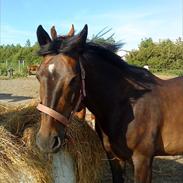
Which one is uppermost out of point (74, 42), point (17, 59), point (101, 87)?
point (17, 59)

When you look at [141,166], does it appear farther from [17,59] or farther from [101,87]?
[17,59]

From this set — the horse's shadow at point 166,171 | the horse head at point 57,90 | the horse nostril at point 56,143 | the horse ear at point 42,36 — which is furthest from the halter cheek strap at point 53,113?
the horse's shadow at point 166,171

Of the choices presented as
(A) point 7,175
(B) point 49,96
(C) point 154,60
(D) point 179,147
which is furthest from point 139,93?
(C) point 154,60

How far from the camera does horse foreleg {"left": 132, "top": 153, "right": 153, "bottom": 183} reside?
10.1 feet

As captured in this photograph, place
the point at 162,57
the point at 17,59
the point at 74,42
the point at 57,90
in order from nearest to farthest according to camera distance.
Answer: the point at 57,90 → the point at 74,42 → the point at 162,57 → the point at 17,59

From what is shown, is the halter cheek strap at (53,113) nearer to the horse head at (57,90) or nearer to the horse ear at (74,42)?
the horse head at (57,90)

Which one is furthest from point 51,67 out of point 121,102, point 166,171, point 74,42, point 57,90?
point 166,171

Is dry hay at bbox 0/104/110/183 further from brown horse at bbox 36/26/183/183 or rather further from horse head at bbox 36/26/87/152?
horse head at bbox 36/26/87/152

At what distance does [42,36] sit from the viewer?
2723 millimetres

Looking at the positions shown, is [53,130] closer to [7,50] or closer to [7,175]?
[7,175]

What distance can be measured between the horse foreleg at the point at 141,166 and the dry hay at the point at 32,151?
0.86 m

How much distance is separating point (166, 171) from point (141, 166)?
216 centimetres

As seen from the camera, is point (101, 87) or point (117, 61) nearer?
point (101, 87)

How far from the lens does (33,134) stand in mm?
3479
